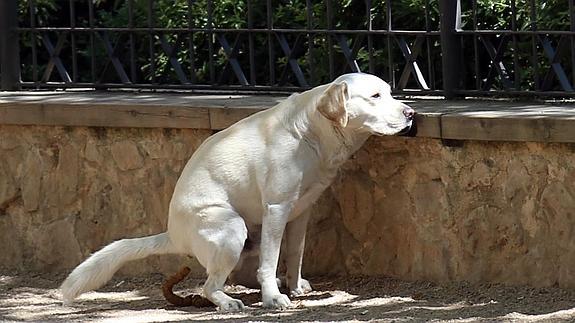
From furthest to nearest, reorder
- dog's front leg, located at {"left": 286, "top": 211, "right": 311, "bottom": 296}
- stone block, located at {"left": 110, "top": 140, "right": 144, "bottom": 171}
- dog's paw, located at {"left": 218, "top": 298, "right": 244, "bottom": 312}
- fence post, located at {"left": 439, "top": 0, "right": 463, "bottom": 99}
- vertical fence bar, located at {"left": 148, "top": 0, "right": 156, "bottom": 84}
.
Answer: vertical fence bar, located at {"left": 148, "top": 0, "right": 156, "bottom": 84} → stone block, located at {"left": 110, "top": 140, "right": 144, "bottom": 171} → fence post, located at {"left": 439, "top": 0, "right": 463, "bottom": 99} → dog's front leg, located at {"left": 286, "top": 211, "right": 311, "bottom": 296} → dog's paw, located at {"left": 218, "top": 298, "right": 244, "bottom": 312}

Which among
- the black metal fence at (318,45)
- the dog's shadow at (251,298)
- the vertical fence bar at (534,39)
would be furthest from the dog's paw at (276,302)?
the vertical fence bar at (534,39)

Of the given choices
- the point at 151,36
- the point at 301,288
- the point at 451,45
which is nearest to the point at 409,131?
the point at 451,45

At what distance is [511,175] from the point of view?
6.32 metres

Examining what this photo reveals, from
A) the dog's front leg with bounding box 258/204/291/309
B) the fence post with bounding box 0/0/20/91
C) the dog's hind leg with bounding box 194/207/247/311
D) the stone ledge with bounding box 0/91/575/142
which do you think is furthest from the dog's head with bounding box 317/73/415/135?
the fence post with bounding box 0/0/20/91

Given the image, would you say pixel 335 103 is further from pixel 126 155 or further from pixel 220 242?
pixel 126 155

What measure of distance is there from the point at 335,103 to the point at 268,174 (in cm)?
49

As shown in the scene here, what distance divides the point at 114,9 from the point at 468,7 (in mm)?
2973

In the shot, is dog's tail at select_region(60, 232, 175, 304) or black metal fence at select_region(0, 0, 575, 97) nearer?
dog's tail at select_region(60, 232, 175, 304)

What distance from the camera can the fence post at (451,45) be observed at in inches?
278

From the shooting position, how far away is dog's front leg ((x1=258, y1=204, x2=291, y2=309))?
21.0 ft

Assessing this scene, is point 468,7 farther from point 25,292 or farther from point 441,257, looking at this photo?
point 25,292

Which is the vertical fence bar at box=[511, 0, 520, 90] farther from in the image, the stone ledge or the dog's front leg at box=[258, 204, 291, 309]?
the dog's front leg at box=[258, 204, 291, 309]

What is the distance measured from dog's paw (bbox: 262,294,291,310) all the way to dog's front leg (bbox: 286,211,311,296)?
32 centimetres

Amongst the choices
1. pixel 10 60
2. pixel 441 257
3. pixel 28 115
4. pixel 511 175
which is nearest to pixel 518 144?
pixel 511 175
